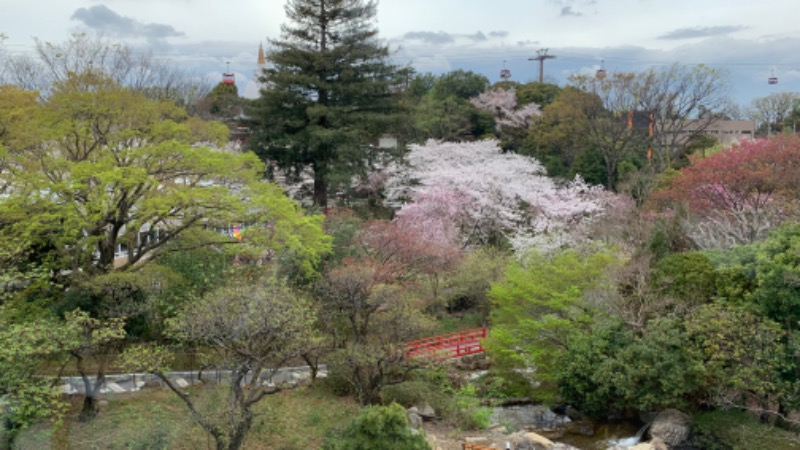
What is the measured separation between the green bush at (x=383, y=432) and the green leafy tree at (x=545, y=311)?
700cm

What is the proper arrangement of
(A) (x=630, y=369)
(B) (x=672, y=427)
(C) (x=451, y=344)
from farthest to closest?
1. (C) (x=451, y=344)
2. (B) (x=672, y=427)
3. (A) (x=630, y=369)

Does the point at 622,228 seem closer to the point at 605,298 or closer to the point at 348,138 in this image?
the point at 605,298

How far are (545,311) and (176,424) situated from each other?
10295 mm

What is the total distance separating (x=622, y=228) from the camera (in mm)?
24203

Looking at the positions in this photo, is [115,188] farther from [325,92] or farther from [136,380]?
[325,92]

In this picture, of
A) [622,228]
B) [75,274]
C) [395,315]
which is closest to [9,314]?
[75,274]

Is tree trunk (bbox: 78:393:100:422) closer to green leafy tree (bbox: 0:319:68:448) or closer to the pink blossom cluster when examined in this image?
green leafy tree (bbox: 0:319:68:448)

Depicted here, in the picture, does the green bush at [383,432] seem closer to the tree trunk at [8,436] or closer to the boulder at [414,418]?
the boulder at [414,418]

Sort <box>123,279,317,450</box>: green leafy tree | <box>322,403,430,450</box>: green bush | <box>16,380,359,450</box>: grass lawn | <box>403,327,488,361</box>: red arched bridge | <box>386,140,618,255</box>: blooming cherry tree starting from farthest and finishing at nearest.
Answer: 1. <box>386,140,618,255</box>: blooming cherry tree
2. <box>403,327,488,361</box>: red arched bridge
3. <box>16,380,359,450</box>: grass lawn
4. <box>123,279,317,450</box>: green leafy tree
5. <box>322,403,430,450</box>: green bush

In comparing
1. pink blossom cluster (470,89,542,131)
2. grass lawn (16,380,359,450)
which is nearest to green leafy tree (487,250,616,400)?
grass lawn (16,380,359,450)

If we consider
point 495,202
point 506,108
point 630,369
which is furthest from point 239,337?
point 506,108

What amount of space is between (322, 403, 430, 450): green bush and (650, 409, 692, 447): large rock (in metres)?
7.56

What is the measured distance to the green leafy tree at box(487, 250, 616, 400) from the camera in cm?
1638

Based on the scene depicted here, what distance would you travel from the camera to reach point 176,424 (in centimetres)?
1242
